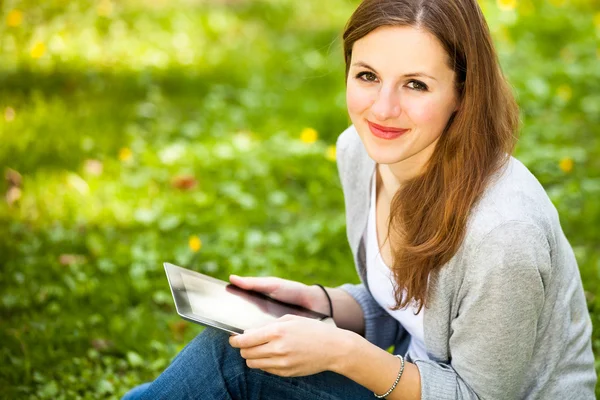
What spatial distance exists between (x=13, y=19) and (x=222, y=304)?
3.23 metres

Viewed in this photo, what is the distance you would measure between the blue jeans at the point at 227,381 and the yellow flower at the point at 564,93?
2949 millimetres

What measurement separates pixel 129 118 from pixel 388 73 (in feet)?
8.67

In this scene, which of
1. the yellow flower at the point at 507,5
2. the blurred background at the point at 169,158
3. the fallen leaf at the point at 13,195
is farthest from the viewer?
the yellow flower at the point at 507,5

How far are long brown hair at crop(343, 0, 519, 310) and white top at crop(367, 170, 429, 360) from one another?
0.10m

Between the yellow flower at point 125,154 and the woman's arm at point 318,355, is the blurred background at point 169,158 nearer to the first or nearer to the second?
the yellow flower at point 125,154

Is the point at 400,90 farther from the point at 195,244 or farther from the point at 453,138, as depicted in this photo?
the point at 195,244

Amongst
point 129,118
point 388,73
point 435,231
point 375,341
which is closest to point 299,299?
point 375,341

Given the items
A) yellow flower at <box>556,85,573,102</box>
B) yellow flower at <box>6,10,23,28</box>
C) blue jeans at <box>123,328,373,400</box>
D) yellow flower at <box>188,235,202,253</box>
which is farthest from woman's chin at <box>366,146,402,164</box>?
yellow flower at <box>6,10,23,28</box>

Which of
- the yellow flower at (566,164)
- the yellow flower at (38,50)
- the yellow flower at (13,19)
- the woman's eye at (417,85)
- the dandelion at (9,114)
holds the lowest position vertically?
the dandelion at (9,114)

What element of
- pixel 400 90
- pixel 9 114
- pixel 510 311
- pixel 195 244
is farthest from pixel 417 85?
pixel 9 114

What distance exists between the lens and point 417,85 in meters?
1.77

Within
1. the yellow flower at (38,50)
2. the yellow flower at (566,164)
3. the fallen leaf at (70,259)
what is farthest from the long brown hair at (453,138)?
the yellow flower at (38,50)

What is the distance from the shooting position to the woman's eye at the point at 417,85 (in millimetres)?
1757

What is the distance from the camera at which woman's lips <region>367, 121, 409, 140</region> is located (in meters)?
1.82
